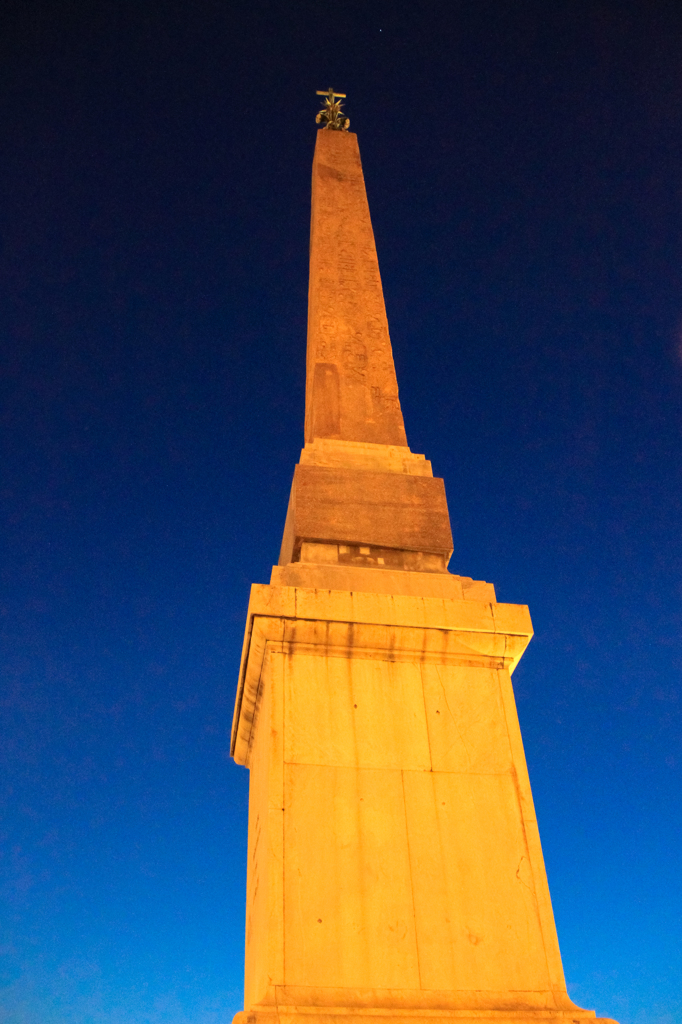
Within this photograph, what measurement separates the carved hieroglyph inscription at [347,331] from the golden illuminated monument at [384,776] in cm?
51

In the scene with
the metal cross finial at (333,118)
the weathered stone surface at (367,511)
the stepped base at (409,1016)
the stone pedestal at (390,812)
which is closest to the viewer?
the stepped base at (409,1016)

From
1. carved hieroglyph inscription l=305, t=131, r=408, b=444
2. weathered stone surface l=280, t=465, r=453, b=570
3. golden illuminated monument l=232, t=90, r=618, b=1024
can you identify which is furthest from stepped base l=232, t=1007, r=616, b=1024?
carved hieroglyph inscription l=305, t=131, r=408, b=444

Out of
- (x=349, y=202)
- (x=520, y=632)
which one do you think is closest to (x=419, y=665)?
(x=520, y=632)

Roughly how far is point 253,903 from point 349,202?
8.34 m

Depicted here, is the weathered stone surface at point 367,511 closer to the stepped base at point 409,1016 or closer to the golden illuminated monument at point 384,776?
the golden illuminated monument at point 384,776

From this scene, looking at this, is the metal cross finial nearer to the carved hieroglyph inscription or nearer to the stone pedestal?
the carved hieroglyph inscription

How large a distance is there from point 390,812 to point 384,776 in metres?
0.25

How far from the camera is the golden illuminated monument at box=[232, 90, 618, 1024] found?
17.6 ft

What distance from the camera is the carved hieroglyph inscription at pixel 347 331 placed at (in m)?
8.70

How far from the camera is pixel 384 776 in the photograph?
6.14 meters

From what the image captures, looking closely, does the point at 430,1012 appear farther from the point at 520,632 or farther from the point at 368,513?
the point at 368,513

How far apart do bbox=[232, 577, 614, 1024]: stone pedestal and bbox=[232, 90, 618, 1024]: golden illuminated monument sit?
12mm

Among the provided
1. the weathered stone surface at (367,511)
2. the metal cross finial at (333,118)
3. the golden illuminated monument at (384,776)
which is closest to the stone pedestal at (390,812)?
the golden illuminated monument at (384,776)

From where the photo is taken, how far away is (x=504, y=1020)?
5152 millimetres
